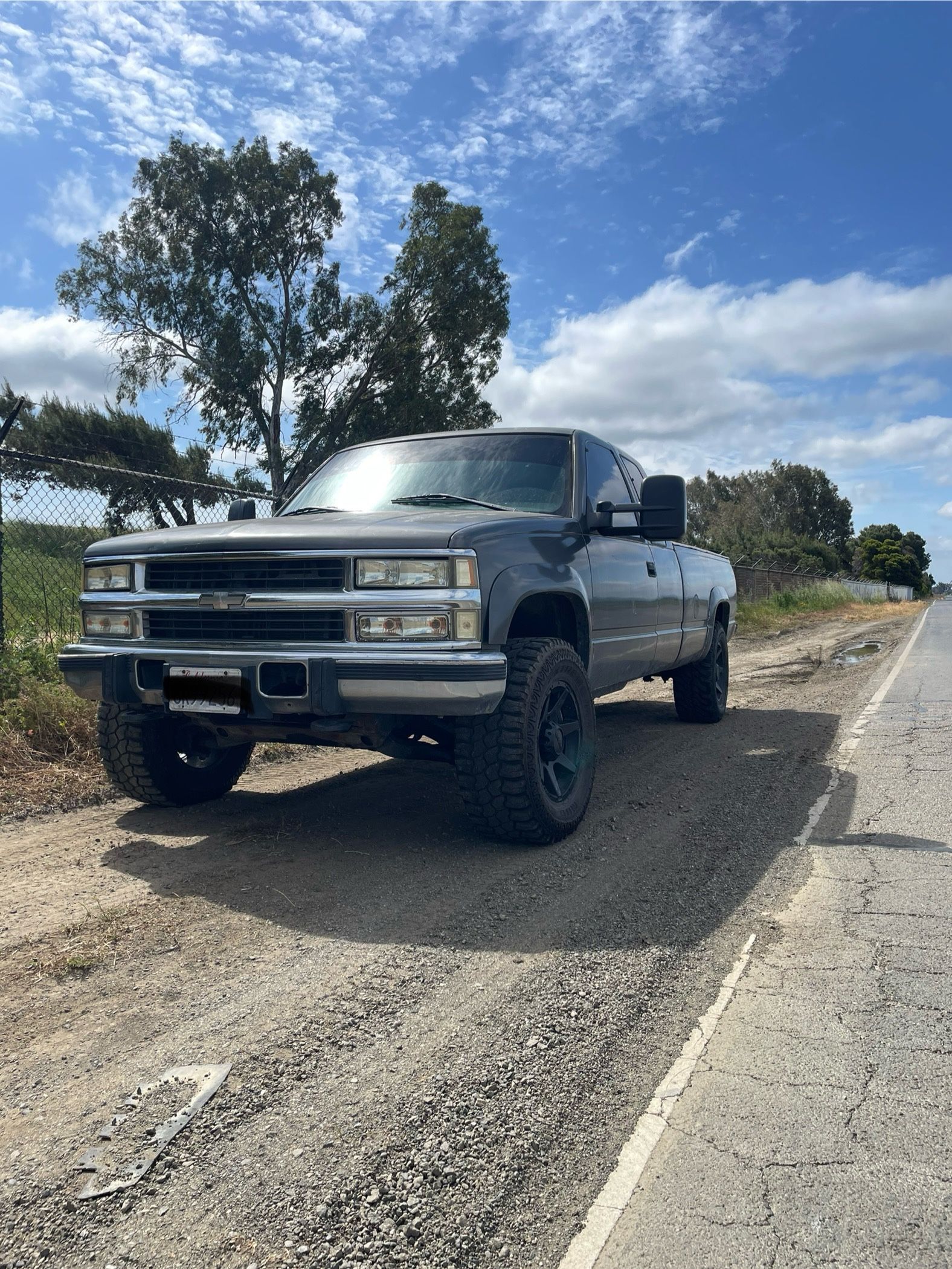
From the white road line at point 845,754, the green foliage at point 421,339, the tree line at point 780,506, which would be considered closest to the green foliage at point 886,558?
the tree line at point 780,506

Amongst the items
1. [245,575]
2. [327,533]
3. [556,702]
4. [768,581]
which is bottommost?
[556,702]

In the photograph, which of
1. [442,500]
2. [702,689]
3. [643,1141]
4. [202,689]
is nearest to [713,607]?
[702,689]

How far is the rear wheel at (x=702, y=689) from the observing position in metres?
7.70

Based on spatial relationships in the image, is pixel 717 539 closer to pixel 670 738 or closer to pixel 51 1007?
pixel 670 738

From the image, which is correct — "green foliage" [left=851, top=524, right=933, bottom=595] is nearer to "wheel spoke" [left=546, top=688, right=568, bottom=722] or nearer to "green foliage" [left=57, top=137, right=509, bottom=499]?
"green foliage" [left=57, top=137, right=509, bottom=499]

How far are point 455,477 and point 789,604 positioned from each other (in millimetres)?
28497

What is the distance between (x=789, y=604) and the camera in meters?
31.4

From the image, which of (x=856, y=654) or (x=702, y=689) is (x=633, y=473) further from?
(x=856, y=654)

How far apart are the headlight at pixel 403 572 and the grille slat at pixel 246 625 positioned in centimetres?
18

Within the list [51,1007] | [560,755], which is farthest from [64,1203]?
[560,755]

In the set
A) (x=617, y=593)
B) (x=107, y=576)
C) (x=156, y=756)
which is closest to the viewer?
(x=107, y=576)

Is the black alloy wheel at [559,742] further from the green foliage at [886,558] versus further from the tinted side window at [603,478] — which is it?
the green foliage at [886,558]

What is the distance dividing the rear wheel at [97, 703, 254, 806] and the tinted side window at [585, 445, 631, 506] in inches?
92.6

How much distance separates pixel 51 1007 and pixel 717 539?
211ft
